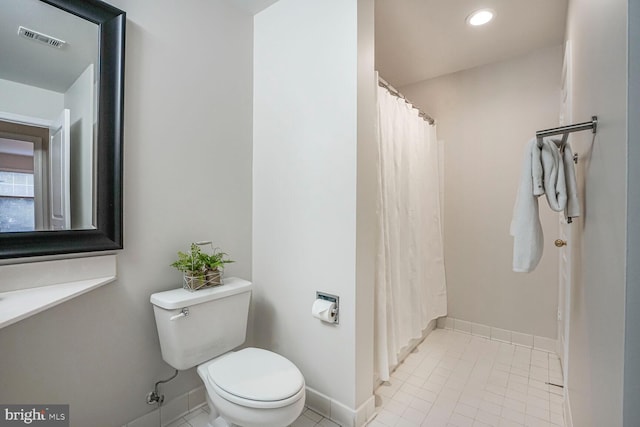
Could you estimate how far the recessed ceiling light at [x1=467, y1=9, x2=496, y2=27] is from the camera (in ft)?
6.22

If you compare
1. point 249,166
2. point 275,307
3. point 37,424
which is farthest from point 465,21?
point 37,424

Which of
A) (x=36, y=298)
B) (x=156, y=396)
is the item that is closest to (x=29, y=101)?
(x=36, y=298)

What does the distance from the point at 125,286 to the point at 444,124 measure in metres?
2.76

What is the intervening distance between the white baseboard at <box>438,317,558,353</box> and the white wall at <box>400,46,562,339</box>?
4 centimetres

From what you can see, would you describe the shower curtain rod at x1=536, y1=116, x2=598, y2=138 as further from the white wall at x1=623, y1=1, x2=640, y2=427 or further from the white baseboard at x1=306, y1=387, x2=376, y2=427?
the white baseboard at x1=306, y1=387, x2=376, y2=427

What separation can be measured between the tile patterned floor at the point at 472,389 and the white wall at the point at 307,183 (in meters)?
0.42

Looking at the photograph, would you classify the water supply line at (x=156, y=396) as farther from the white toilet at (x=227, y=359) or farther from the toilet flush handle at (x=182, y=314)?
the toilet flush handle at (x=182, y=314)

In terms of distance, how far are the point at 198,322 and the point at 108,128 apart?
98 cm

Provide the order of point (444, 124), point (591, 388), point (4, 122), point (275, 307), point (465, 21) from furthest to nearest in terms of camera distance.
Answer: point (444, 124) → point (465, 21) → point (275, 307) → point (4, 122) → point (591, 388)

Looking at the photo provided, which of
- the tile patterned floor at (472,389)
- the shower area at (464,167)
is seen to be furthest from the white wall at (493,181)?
the tile patterned floor at (472,389)

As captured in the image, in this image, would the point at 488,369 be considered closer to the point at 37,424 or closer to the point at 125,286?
the point at 125,286

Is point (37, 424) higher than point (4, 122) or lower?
lower

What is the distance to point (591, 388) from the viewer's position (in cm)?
95

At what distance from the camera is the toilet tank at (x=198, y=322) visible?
136 cm
